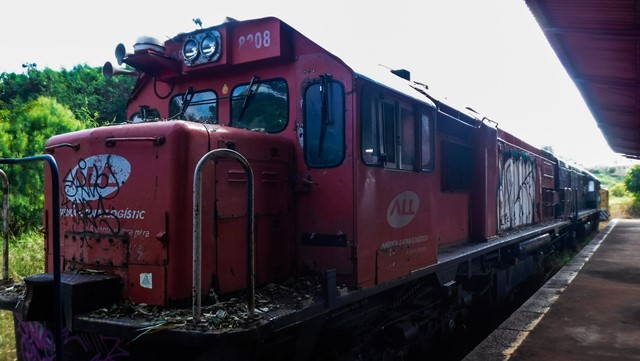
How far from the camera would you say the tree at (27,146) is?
10.4m

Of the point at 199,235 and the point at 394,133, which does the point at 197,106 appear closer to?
the point at 394,133

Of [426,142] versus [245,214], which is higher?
[426,142]

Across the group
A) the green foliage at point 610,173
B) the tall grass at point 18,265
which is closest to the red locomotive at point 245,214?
the tall grass at point 18,265

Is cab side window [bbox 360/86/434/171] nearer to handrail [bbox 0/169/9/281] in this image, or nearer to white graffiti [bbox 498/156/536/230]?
handrail [bbox 0/169/9/281]

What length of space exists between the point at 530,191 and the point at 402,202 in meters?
7.63

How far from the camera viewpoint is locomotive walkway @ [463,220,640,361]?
16.0ft

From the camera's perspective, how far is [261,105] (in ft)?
13.9

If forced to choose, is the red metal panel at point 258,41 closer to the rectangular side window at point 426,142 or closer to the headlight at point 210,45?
the headlight at point 210,45

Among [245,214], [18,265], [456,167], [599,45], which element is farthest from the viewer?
[18,265]

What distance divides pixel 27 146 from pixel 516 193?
10.8 meters

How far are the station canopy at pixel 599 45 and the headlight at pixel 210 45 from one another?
3.24m

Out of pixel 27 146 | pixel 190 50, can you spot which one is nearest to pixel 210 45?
pixel 190 50

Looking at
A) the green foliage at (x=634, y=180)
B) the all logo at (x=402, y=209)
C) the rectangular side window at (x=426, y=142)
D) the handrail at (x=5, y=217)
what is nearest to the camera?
the handrail at (x=5, y=217)

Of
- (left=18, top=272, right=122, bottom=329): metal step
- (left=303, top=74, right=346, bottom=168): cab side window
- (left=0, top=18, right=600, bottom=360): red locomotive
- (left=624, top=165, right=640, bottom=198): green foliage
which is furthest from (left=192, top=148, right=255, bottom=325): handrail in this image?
(left=624, top=165, right=640, bottom=198): green foliage
